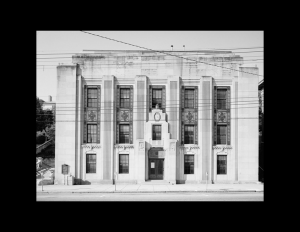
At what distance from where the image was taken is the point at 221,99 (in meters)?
20.7

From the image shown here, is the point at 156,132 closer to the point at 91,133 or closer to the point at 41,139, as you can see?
the point at 91,133

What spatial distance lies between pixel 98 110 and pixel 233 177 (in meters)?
12.4

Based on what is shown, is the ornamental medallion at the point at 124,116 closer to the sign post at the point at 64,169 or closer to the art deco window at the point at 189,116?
the art deco window at the point at 189,116

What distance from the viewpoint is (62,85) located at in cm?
2030

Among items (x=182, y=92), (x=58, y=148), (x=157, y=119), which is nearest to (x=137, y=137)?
(x=157, y=119)

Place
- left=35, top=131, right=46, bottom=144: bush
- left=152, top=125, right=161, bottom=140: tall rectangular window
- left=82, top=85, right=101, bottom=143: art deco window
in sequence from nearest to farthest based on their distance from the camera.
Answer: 1. left=152, top=125, right=161, bottom=140: tall rectangular window
2. left=82, top=85, right=101, bottom=143: art deco window
3. left=35, top=131, right=46, bottom=144: bush

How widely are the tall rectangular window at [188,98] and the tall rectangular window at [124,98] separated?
475 cm

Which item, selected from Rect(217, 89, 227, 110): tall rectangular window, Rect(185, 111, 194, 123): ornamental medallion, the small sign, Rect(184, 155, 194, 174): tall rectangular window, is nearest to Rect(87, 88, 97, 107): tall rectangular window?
the small sign

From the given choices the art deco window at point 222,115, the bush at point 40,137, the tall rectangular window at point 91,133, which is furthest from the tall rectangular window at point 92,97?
the bush at point 40,137

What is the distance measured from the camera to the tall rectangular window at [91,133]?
67.4 ft

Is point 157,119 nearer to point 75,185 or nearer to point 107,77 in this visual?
point 107,77

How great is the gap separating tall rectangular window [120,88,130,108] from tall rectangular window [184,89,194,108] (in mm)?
4748

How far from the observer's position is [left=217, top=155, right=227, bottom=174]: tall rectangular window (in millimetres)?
20484

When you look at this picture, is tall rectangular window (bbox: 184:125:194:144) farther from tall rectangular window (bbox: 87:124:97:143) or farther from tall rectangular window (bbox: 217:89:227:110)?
tall rectangular window (bbox: 87:124:97:143)
